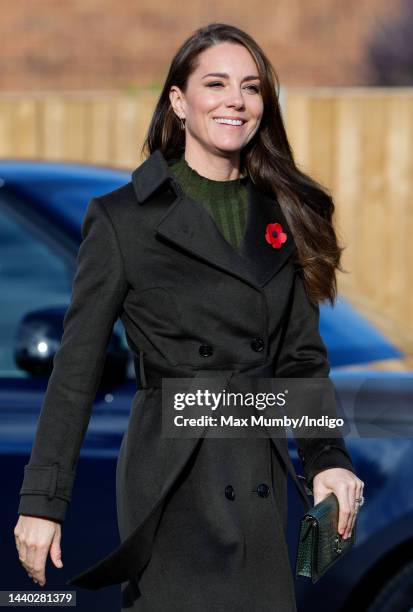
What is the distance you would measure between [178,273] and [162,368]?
185 mm

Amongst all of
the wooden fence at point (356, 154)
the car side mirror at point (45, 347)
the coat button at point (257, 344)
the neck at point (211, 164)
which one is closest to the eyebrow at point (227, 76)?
the neck at point (211, 164)

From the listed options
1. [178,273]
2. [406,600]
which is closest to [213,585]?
[178,273]

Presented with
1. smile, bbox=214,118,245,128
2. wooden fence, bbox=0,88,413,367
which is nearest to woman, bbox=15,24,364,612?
smile, bbox=214,118,245,128

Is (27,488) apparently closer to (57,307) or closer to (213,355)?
(213,355)

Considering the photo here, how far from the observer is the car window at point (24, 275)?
3.68m

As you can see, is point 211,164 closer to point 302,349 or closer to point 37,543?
point 302,349

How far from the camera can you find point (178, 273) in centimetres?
263

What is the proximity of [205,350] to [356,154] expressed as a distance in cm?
653

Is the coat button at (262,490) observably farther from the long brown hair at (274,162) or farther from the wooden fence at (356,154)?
the wooden fence at (356,154)

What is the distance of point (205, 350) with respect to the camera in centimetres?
262

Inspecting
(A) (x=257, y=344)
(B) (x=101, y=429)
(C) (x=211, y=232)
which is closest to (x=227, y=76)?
(C) (x=211, y=232)

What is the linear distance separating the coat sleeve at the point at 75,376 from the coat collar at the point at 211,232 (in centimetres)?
12

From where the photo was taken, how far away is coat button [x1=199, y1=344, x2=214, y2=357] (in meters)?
2.62

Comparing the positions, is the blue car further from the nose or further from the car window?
the nose
